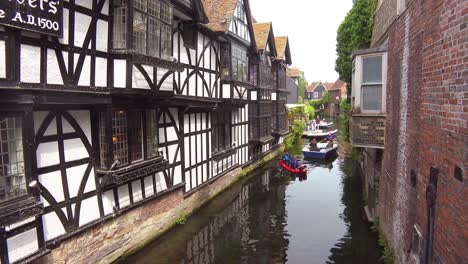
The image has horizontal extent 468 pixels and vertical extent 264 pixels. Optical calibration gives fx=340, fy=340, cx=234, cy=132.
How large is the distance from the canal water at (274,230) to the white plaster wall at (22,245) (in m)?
3.38

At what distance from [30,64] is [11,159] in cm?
188

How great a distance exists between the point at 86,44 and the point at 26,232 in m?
4.30

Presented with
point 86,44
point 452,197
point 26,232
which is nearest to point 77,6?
point 86,44

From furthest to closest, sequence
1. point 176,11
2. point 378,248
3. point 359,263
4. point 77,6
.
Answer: point 176,11, point 378,248, point 359,263, point 77,6

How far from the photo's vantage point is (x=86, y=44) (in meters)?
8.04

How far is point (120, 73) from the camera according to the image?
29.0 feet

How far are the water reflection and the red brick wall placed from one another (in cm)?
290

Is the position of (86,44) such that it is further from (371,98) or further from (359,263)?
(359,263)

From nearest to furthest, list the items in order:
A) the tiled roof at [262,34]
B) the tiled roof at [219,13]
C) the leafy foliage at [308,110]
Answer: the tiled roof at [219,13]
the tiled roof at [262,34]
the leafy foliage at [308,110]

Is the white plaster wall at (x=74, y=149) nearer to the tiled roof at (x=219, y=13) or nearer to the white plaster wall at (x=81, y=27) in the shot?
the white plaster wall at (x=81, y=27)

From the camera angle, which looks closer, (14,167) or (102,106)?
(14,167)

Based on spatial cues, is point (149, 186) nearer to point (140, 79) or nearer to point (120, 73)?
point (140, 79)

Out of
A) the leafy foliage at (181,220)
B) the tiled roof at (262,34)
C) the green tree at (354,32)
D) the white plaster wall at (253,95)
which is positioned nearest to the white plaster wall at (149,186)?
the leafy foliage at (181,220)

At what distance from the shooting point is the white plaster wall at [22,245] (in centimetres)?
641
